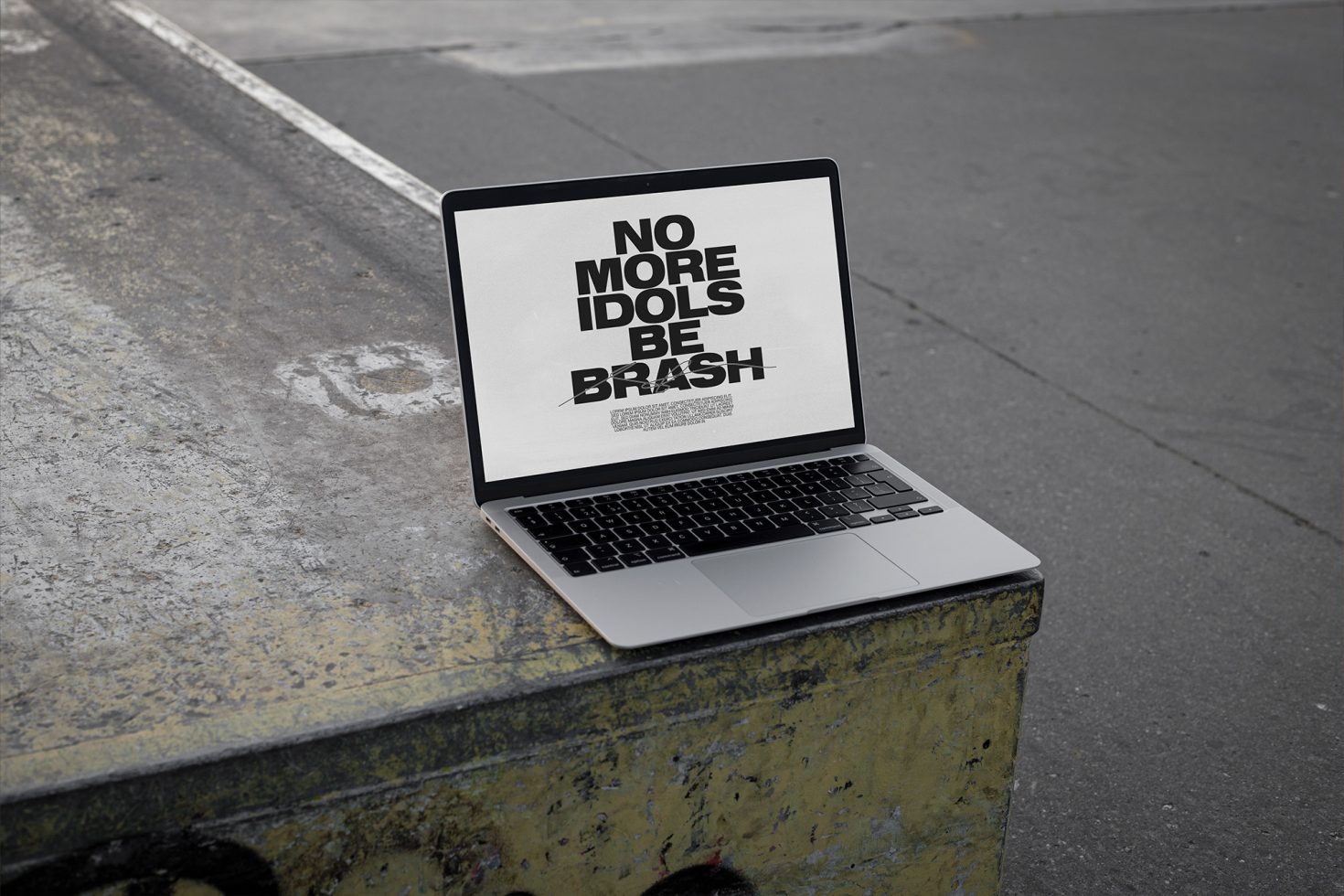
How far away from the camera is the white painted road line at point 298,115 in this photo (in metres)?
2.71

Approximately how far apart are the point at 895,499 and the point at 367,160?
1.82 meters

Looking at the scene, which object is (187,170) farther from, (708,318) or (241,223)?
(708,318)

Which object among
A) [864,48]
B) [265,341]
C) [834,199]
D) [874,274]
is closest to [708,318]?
[834,199]

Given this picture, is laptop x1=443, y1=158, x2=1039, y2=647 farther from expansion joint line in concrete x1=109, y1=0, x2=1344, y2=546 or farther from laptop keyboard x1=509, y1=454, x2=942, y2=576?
expansion joint line in concrete x1=109, y1=0, x2=1344, y2=546

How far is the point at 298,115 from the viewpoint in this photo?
3.17 m

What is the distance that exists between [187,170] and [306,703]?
1.91 m

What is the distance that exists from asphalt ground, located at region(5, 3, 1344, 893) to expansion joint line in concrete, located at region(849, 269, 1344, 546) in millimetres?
14

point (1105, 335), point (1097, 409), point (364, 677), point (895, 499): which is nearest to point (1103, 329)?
point (1105, 335)

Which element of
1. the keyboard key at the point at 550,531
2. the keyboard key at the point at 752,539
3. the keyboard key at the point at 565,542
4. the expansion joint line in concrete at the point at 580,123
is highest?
the keyboard key at the point at 550,531

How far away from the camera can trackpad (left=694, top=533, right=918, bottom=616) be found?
125cm

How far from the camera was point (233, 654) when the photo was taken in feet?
3.91

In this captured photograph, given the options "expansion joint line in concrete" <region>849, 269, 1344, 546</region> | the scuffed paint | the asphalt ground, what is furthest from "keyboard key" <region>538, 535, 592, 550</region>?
"expansion joint line in concrete" <region>849, 269, 1344, 546</region>

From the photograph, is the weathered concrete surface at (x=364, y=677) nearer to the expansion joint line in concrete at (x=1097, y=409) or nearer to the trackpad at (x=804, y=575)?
the trackpad at (x=804, y=575)

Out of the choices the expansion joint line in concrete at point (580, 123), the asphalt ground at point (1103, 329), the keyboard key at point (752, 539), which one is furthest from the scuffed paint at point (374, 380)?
the expansion joint line in concrete at point (580, 123)
